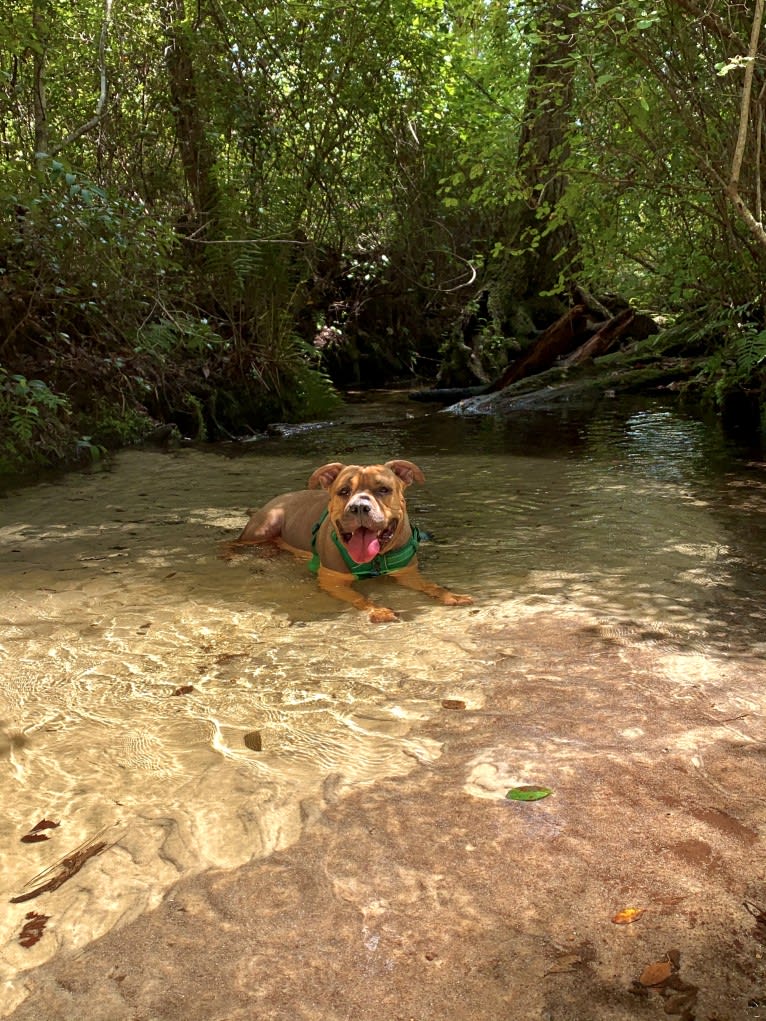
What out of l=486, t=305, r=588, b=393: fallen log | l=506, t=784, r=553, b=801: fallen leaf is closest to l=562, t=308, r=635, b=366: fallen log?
l=486, t=305, r=588, b=393: fallen log

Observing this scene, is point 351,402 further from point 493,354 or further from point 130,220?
A: point 130,220

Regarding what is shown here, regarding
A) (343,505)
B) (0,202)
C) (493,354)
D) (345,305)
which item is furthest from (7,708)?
(345,305)

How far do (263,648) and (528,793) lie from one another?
2013 mm

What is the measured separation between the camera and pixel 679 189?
340 inches

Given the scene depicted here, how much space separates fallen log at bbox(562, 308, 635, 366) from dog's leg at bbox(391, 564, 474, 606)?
39.6 feet

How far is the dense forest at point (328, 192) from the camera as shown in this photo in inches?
332

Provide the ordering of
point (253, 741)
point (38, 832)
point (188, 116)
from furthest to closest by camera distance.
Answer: point (188, 116) < point (253, 741) < point (38, 832)

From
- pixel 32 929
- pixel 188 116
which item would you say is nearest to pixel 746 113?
pixel 32 929

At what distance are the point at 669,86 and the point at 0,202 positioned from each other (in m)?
7.38

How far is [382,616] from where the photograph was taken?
197 inches

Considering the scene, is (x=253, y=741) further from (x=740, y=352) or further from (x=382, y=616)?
(x=740, y=352)

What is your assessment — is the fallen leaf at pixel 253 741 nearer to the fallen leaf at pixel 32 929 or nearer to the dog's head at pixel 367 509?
the fallen leaf at pixel 32 929

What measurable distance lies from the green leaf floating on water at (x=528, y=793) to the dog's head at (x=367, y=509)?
2.73 meters

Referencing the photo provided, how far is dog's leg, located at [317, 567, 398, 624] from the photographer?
5.00 m
